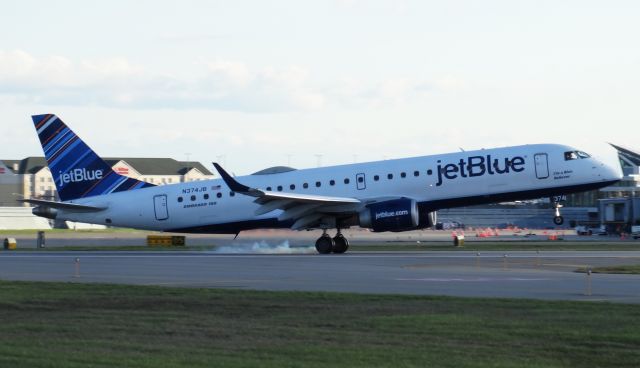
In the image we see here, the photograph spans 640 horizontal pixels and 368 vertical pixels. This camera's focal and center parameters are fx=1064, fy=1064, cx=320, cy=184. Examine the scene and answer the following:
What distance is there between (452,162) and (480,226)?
286ft

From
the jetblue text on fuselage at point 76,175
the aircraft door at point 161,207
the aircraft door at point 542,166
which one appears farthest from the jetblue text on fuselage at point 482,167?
the jetblue text on fuselage at point 76,175

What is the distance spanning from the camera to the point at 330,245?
4834cm

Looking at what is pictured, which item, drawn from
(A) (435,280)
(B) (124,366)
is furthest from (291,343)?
(A) (435,280)

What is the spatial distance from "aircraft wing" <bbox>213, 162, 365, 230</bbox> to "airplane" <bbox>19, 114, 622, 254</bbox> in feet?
0.15

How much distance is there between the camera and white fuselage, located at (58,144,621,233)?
4625 centimetres

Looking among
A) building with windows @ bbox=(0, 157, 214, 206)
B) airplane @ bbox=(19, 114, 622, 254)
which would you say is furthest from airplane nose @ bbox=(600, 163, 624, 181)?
building with windows @ bbox=(0, 157, 214, 206)

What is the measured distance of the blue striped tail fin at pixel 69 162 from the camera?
2018 inches

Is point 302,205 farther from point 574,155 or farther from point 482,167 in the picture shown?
point 574,155

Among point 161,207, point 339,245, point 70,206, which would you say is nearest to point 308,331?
point 339,245

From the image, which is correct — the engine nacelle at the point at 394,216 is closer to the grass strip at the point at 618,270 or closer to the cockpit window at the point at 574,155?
the cockpit window at the point at 574,155

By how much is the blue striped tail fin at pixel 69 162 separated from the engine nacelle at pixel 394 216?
1359cm

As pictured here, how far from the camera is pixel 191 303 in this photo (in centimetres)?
2298

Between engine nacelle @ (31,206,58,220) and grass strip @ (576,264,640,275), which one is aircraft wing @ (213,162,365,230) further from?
grass strip @ (576,264,640,275)

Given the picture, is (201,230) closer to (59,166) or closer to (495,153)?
(59,166)
